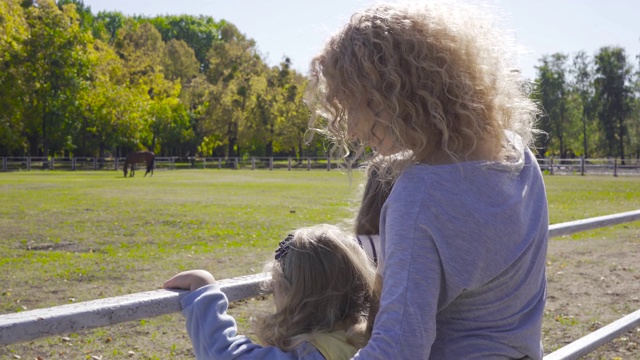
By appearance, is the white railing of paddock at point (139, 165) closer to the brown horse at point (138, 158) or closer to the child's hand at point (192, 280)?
the brown horse at point (138, 158)

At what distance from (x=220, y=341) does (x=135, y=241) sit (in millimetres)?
11864

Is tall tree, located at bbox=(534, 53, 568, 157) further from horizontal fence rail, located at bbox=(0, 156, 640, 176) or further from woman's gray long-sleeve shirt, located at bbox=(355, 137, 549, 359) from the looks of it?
woman's gray long-sleeve shirt, located at bbox=(355, 137, 549, 359)

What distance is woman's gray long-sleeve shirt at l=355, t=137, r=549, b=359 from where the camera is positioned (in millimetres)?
1421

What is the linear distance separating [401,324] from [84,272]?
30.0 ft

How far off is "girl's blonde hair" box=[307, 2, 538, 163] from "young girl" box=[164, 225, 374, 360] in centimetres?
32

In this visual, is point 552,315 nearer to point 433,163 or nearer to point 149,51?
point 433,163

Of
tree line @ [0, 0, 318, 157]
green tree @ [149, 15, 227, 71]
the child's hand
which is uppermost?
green tree @ [149, 15, 227, 71]

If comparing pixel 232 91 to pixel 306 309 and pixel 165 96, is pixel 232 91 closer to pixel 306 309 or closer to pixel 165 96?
pixel 165 96

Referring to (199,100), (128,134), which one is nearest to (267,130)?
(199,100)

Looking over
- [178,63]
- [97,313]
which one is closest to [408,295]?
[97,313]

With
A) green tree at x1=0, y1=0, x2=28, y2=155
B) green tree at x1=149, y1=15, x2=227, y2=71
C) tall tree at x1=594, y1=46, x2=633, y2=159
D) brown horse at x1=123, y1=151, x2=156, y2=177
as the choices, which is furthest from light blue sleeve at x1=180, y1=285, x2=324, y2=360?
green tree at x1=149, y1=15, x2=227, y2=71

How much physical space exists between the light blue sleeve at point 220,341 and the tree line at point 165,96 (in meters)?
38.1

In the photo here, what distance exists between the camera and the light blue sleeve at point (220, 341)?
1.65 m

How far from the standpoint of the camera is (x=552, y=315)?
783cm
